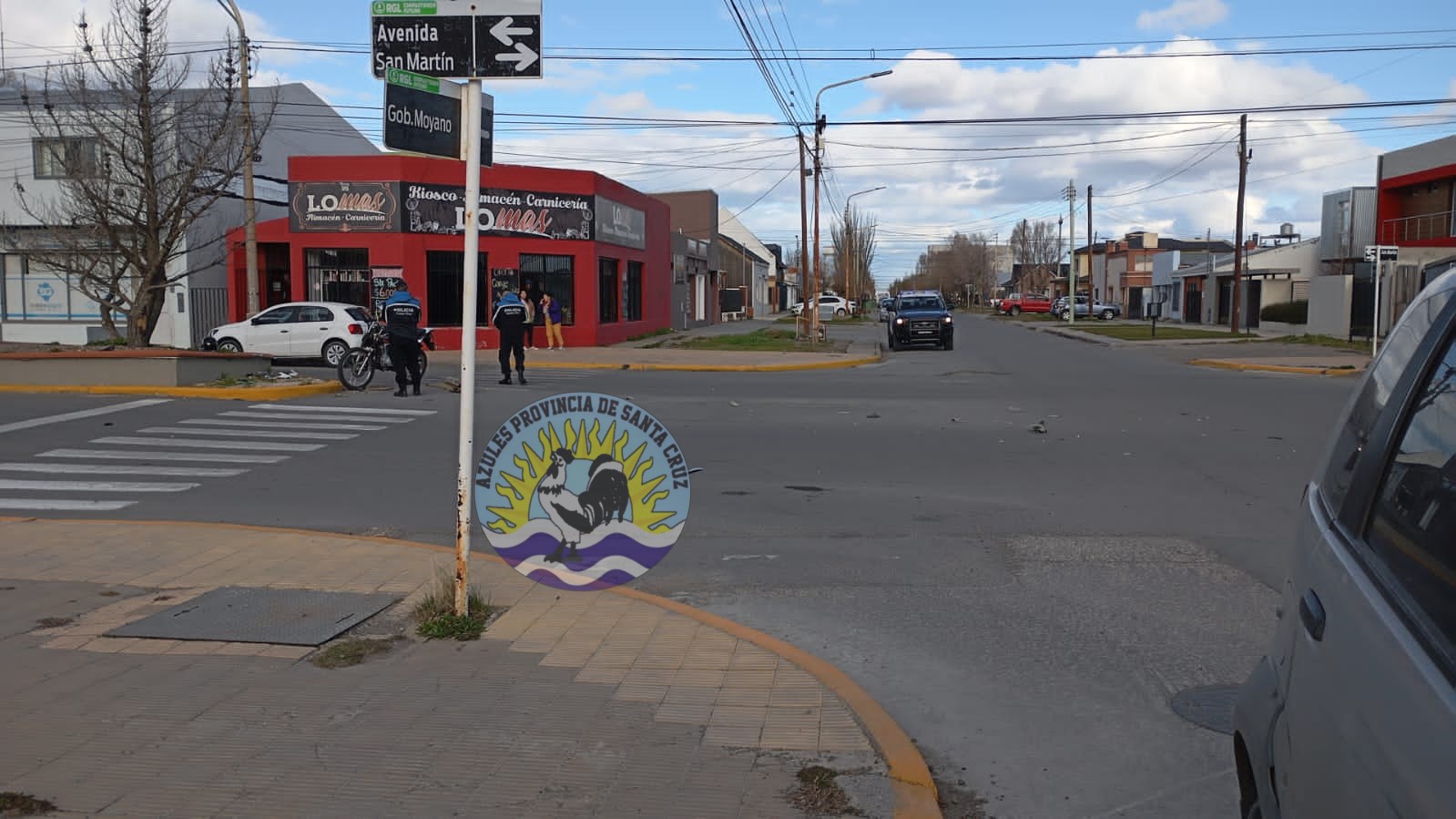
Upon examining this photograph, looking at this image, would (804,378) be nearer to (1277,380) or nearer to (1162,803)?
(1277,380)

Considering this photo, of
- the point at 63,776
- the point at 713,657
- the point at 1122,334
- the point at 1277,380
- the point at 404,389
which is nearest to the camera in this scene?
the point at 63,776

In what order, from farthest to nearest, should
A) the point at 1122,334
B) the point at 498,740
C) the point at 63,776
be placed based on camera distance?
the point at 1122,334 → the point at 498,740 → the point at 63,776

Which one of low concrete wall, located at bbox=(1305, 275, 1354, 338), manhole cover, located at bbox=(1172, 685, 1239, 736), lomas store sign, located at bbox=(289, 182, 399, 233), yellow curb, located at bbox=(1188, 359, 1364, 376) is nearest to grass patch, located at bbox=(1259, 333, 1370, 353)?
low concrete wall, located at bbox=(1305, 275, 1354, 338)

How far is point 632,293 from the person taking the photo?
39.9 meters

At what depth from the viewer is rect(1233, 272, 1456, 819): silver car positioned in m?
1.93

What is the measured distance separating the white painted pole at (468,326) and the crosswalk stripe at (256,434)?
839 centimetres

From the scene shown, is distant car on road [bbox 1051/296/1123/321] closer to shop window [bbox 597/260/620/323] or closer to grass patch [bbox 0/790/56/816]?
shop window [bbox 597/260/620/323]

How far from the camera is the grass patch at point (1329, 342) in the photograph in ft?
107

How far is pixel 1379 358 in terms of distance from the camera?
2898 millimetres

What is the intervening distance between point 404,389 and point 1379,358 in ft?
56.1

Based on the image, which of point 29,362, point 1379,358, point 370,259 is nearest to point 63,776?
point 1379,358

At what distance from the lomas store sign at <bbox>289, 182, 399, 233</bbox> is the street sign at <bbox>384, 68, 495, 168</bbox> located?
25381 mm

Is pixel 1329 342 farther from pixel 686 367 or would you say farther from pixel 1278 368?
pixel 686 367

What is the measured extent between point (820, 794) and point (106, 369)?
1758 cm
